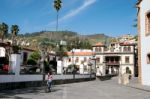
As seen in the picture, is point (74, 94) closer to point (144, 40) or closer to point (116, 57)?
point (144, 40)

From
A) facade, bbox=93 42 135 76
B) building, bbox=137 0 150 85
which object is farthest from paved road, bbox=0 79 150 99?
facade, bbox=93 42 135 76

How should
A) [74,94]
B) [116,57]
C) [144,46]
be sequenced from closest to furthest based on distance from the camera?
[74,94] → [144,46] → [116,57]

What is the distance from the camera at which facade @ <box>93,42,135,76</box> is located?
93406mm

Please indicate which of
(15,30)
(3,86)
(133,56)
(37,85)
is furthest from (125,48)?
(3,86)

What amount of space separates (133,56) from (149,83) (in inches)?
2342

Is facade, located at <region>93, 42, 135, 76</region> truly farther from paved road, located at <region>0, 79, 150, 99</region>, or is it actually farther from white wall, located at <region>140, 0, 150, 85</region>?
paved road, located at <region>0, 79, 150, 99</region>

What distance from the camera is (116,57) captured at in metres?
96.4

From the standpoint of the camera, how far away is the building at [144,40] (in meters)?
34.8

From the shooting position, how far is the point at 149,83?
112ft

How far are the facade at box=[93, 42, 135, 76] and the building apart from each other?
5463 cm

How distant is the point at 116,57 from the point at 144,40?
200 feet

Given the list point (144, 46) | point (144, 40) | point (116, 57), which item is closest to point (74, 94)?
point (144, 46)

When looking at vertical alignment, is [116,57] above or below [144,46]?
above

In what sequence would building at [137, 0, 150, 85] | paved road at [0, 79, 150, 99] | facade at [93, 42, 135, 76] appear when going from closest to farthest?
paved road at [0, 79, 150, 99] → building at [137, 0, 150, 85] → facade at [93, 42, 135, 76]
